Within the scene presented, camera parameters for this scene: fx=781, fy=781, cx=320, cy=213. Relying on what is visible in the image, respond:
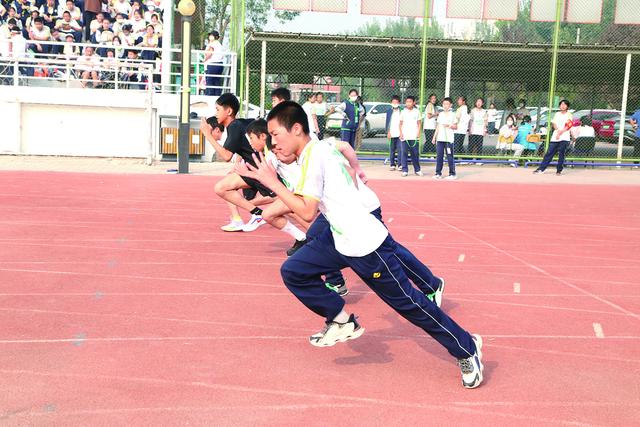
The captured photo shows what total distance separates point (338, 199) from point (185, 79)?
12.3 m

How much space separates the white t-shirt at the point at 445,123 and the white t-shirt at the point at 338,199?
12.9m

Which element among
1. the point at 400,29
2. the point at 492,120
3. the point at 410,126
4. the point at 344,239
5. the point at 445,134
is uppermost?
the point at 400,29

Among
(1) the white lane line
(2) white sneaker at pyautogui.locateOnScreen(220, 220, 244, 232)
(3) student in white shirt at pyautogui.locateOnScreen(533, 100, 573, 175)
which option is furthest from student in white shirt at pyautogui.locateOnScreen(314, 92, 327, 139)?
(1) the white lane line

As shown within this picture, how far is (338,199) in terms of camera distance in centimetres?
443

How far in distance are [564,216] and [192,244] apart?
6185 mm

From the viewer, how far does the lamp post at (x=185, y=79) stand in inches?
616

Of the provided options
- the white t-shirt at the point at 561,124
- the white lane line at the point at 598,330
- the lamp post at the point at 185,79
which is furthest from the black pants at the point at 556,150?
the white lane line at the point at 598,330

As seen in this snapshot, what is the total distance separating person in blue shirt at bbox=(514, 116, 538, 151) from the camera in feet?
70.7

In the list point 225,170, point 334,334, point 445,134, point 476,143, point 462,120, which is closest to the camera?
point 334,334

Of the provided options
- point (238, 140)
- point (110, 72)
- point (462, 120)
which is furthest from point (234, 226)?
point (110, 72)

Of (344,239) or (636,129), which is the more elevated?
(636,129)

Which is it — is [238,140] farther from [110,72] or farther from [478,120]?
[478,120]

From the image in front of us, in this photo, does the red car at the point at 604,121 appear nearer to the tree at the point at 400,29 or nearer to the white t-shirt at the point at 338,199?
the tree at the point at 400,29

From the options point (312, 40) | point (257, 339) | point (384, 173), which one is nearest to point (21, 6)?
point (312, 40)
